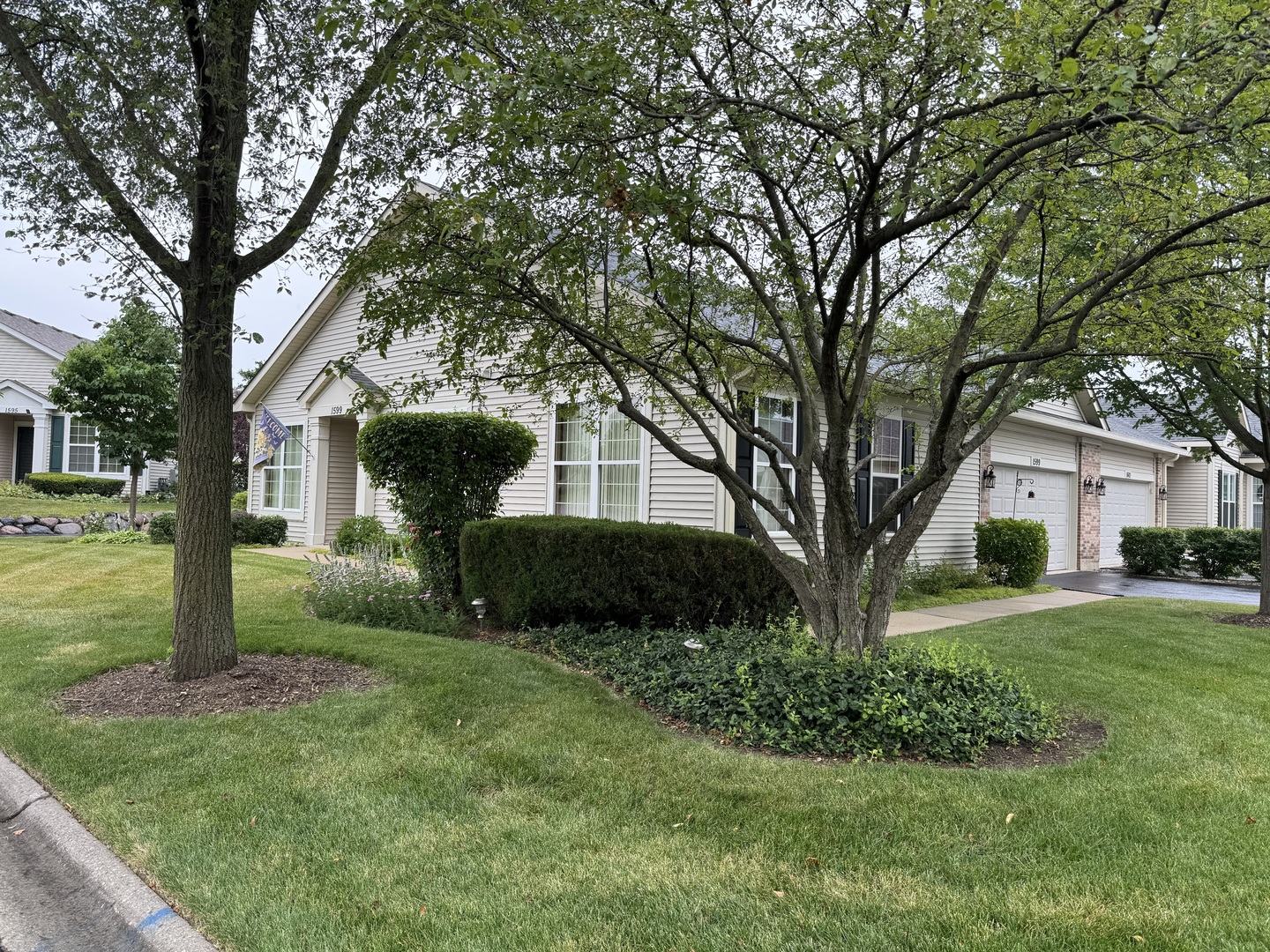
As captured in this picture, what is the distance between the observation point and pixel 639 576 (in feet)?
22.1

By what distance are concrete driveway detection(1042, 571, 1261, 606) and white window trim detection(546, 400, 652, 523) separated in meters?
8.83

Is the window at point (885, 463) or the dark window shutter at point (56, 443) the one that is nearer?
the window at point (885, 463)

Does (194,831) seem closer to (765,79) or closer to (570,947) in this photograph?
(570,947)

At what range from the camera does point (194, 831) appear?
10.6ft

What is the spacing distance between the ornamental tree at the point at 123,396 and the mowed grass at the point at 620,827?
14.4 m

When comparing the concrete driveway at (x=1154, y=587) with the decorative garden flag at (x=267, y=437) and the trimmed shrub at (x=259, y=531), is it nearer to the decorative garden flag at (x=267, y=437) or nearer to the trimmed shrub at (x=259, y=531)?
the decorative garden flag at (x=267, y=437)

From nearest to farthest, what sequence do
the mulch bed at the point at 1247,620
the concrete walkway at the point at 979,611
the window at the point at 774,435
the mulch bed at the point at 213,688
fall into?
the mulch bed at the point at 213,688 → the concrete walkway at the point at 979,611 → the mulch bed at the point at 1247,620 → the window at the point at 774,435

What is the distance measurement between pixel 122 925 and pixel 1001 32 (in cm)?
533

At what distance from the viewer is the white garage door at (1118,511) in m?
18.8

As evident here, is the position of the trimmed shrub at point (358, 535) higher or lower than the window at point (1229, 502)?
lower

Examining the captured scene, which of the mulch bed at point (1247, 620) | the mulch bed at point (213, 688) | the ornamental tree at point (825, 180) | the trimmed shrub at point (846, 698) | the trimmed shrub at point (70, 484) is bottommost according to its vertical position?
the mulch bed at point (1247, 620)

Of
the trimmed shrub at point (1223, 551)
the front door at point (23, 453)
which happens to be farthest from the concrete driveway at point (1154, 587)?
the front door at point (23, 453)

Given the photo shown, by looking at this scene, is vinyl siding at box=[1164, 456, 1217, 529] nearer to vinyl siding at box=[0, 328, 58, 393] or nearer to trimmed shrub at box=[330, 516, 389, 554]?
trimmed shrub at box=[330, 516, 389, 554]

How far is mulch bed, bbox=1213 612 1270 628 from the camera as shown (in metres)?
9.48
